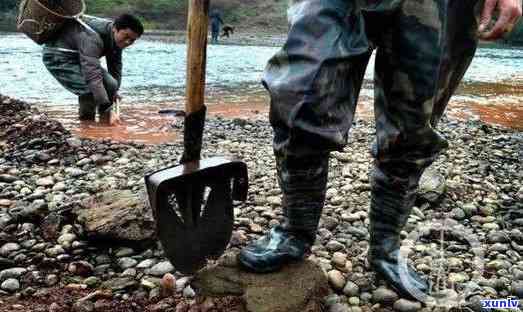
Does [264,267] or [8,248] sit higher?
[264,267]

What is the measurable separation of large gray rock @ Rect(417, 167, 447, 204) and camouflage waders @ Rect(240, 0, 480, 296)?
126 cm

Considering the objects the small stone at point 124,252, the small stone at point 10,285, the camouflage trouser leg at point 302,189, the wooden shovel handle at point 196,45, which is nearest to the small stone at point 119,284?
the small stone at point 124,252

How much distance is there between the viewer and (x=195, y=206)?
2.06 m

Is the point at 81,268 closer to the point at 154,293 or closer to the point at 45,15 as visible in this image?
the point at 154,293

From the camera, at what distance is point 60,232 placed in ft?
8.56

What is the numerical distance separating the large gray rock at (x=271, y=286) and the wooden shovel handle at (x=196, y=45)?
74 cm

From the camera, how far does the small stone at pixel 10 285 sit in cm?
209

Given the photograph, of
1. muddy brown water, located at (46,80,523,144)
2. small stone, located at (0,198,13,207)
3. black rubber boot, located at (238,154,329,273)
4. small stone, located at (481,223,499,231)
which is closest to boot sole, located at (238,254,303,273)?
black rubber boot, located at (238,154,329,273)

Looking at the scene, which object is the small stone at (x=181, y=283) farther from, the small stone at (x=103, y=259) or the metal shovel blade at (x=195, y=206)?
the small stone at (x=103, y=259)

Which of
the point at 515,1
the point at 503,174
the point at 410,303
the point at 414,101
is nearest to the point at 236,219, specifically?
the point at 410,303

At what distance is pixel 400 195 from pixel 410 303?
0.45 m

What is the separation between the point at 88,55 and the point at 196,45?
15.7 ft

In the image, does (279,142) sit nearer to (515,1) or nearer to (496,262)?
(515,1)
